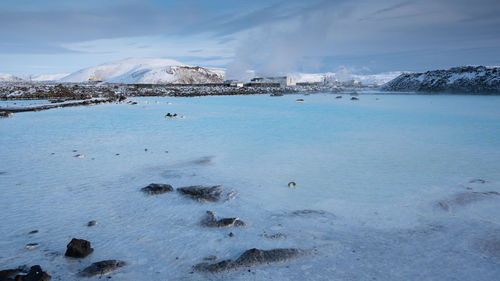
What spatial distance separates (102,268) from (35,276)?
2.19 feet

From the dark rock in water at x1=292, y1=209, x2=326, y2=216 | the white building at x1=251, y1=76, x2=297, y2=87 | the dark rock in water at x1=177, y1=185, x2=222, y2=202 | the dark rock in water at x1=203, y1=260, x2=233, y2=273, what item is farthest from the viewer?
the white building at x1=251, y1=76, x2=297, y2=87

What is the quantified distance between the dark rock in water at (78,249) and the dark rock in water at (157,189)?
7.43 ft

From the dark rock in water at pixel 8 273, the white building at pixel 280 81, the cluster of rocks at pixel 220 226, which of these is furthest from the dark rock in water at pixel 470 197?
the white building at pixel 280 81

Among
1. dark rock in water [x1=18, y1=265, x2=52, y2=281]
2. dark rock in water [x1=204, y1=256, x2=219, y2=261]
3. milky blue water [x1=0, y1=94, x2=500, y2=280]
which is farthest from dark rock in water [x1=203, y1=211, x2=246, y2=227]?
dark rock in water [x1=18, y1=265, x2=52, y2=281]

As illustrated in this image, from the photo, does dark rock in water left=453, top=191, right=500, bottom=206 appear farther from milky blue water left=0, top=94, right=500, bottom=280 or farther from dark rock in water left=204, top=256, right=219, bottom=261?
dark rock in water left=204, top=256, right=219, bottom=261

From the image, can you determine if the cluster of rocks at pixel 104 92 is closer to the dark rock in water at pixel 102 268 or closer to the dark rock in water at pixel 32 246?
the dark rock in water at pixel 32 246

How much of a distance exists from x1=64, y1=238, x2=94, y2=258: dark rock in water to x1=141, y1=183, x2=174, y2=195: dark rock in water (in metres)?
2.26

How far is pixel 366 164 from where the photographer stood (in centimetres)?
887

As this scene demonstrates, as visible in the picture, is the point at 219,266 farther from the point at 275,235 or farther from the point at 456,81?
the point at 456,81

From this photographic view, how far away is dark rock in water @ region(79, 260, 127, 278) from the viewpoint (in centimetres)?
373

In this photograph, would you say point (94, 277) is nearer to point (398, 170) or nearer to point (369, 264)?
point (369, 264)

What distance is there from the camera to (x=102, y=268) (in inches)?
149

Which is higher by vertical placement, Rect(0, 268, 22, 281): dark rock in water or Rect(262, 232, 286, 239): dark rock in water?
Rect(0, 268, 22, 281): dark rock in water

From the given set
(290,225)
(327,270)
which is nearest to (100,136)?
(290,225)
